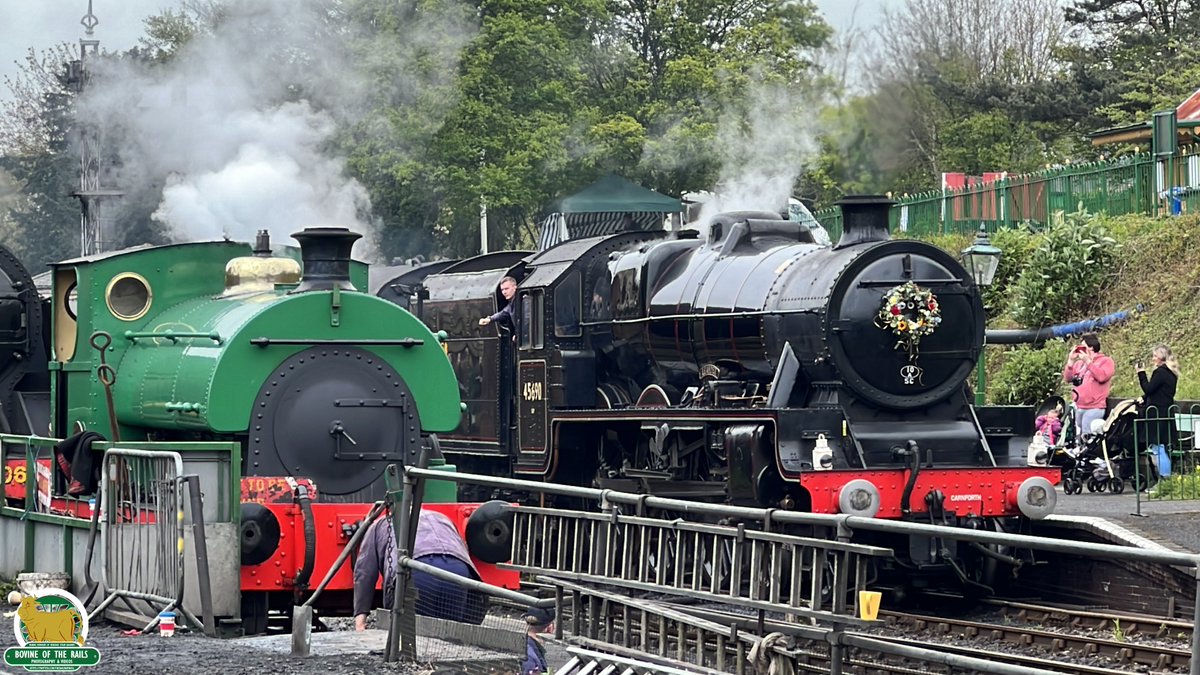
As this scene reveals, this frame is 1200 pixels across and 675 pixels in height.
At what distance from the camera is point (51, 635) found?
7.17m

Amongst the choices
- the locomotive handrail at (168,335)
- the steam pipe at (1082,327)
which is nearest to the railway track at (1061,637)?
the locomotive handrail at (168,335)

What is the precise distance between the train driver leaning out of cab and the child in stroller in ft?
17.9

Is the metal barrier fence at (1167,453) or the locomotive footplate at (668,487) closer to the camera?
the locomotive footplate at (668,487)

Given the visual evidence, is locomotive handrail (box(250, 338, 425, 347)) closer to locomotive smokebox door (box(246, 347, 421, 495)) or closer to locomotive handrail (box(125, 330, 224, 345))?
Answer: locomotive smokebox door (box(246, 347, 421, 495))

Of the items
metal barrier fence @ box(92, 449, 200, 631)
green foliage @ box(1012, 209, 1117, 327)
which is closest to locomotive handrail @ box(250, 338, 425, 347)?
metal barrier fence @ box(92, 449, 200, 631)

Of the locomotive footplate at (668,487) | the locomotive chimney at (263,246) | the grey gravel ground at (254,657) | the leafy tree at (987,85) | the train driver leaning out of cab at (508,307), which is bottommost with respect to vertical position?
the grey gravel ground at (254,657)

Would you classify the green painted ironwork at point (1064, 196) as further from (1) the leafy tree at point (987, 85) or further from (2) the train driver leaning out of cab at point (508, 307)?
(2) the train driver leaning out of cab at point (508, 307)

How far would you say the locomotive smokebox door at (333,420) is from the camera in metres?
10.2

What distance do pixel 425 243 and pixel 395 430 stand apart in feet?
76.0

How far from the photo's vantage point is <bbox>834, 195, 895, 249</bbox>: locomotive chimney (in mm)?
13453

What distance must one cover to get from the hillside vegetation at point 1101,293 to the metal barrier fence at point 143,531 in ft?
43.7

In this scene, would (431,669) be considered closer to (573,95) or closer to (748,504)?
(748,504)

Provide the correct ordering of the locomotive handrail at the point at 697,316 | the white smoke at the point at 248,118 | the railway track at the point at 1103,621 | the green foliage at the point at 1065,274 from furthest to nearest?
1. the green foliage at the point at 1065,274
2. the white smoke at the point at 248,118
3. the locomotive handrail at the point at 697,316
4. the railway track at the point at 1103,621

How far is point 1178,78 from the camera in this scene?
32.9 metres
